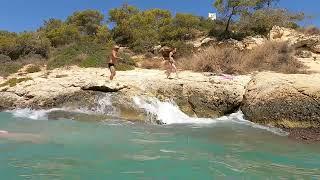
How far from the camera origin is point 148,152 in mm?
10555

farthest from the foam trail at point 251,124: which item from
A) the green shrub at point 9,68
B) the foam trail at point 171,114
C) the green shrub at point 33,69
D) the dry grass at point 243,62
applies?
the green shrub at point 9,68

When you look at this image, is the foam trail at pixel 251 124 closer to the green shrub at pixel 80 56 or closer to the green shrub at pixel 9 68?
the green shrub at pixel 80 56

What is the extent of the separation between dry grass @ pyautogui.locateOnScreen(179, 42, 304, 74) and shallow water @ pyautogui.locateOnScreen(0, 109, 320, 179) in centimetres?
618

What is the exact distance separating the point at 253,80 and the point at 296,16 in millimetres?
15527

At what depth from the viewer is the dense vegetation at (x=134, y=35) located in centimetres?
2530

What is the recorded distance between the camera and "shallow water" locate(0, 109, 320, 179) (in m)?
8.73

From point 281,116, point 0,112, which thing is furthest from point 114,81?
point 281,116

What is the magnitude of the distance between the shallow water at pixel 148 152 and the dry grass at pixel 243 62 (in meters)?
6.18

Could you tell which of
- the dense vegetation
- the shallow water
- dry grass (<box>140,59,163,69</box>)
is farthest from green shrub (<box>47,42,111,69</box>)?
the shallow water

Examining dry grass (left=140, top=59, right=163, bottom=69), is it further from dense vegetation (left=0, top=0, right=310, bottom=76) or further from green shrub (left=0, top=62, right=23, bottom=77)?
green shrub (left=0, top=62, right=23, bottom=77)

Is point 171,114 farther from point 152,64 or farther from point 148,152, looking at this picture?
point 152,64

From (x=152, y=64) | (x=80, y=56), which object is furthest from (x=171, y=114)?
(x=80, y=56)

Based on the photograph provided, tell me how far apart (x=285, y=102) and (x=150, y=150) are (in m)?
6.24

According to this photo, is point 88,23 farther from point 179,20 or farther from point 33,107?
point 33,107
